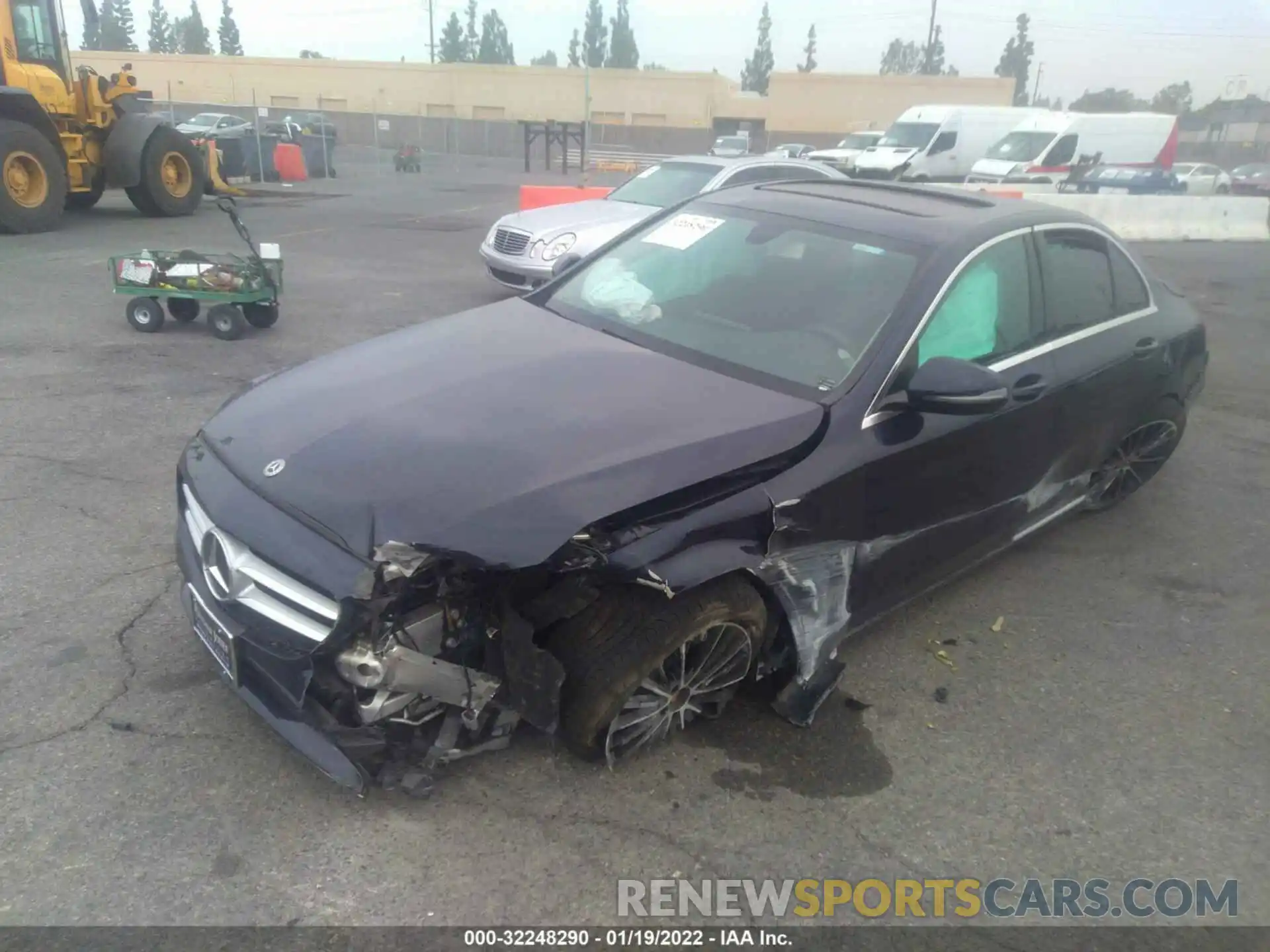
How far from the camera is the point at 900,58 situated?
120 metres

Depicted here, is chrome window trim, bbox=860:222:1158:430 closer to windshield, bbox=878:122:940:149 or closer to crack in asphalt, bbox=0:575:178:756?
crack in asphalt, bbox=0:575:178:756

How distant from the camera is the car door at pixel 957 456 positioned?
10.4 ft

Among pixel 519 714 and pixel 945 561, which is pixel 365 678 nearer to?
pixel 519 714

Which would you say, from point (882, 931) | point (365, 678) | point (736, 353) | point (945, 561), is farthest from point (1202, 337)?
point (365, 678)

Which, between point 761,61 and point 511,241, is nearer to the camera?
point 511,241

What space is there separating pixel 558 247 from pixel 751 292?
5635 mm

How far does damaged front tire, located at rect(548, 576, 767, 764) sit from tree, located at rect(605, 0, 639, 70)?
365 ft

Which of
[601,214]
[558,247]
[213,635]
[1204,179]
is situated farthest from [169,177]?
[1204,179]

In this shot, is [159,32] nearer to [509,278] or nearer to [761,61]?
[761,61]

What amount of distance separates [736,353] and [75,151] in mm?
14356

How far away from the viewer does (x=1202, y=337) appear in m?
5.02

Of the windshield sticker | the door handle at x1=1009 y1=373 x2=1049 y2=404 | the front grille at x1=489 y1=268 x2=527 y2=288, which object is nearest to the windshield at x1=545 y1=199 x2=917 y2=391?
the windshield sticker

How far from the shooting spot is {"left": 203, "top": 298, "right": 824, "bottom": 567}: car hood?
246 cm

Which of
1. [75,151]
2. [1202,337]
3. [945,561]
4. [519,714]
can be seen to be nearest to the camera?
[519,714]
